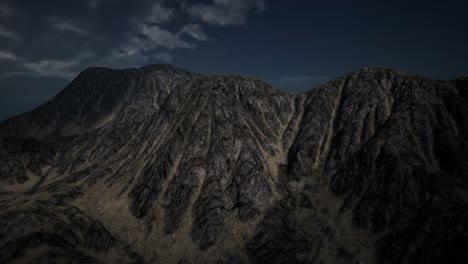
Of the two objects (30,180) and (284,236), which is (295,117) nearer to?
(284,236)

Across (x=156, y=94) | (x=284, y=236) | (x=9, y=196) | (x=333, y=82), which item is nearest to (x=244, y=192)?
(x=284, y=236)

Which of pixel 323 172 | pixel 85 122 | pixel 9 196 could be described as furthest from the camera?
pixel 85 122

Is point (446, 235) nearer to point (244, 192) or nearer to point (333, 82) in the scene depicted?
point (244, 192)

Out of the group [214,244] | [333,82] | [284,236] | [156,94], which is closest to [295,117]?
[333,82]

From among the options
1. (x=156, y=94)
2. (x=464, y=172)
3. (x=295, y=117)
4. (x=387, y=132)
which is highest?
(x=156, y=94)

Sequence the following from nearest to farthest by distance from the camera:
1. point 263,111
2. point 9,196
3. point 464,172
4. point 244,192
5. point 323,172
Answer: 1. point 464,172
2. point 244,192
3. point 323,172
4. point 9,196
5. point 263,111

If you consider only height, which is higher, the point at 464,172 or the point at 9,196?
the point at 464,172

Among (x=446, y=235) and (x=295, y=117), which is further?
(x=295, y=117)
